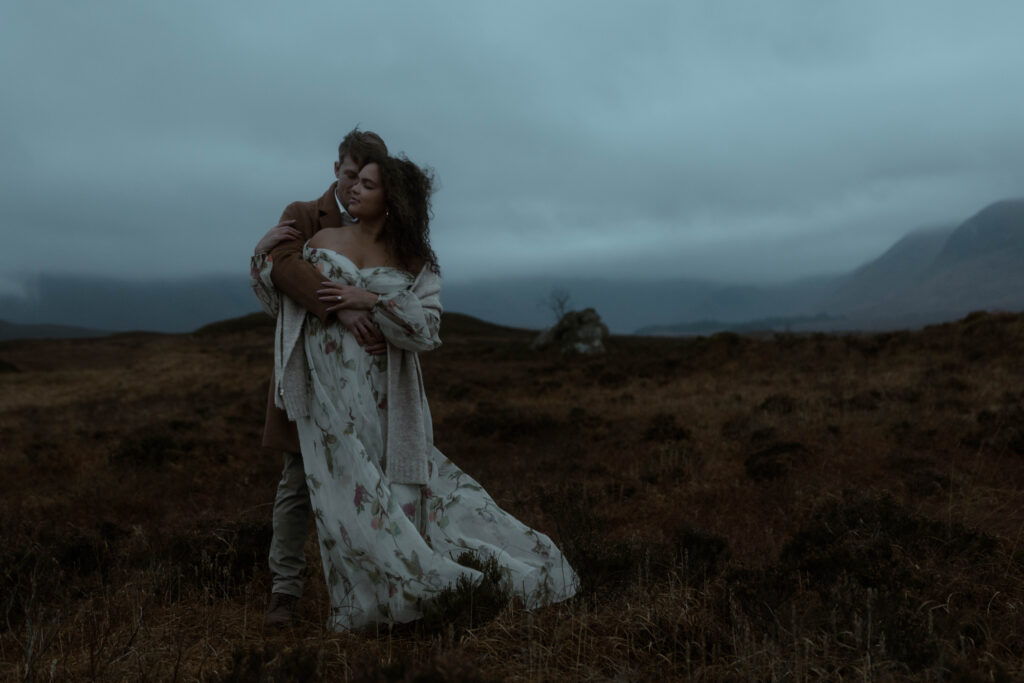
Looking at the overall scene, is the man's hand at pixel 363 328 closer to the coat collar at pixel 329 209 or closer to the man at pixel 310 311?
the man at pixel 310 311

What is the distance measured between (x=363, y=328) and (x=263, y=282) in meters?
0.57

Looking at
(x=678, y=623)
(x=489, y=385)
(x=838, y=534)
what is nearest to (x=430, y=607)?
(x=678, y=623)

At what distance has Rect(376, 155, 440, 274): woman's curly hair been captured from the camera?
322cm

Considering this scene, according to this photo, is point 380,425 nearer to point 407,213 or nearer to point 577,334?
point 407,213

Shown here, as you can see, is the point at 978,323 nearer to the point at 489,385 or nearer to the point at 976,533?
the point at 489,385

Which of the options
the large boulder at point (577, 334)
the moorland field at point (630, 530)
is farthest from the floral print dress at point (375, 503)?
the large boulder at point (577, 334)

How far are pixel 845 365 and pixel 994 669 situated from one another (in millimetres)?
13126

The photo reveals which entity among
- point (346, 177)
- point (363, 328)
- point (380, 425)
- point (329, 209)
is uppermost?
point (346, 177)

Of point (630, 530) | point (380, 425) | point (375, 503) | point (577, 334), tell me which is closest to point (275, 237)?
point (380, 425)

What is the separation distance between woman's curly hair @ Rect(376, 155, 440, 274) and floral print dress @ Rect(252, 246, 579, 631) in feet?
0.40

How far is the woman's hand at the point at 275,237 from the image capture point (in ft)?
10.9

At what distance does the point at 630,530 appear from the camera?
18.4ft

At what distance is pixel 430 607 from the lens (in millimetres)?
2949

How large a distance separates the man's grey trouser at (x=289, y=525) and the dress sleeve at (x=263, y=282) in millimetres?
747
